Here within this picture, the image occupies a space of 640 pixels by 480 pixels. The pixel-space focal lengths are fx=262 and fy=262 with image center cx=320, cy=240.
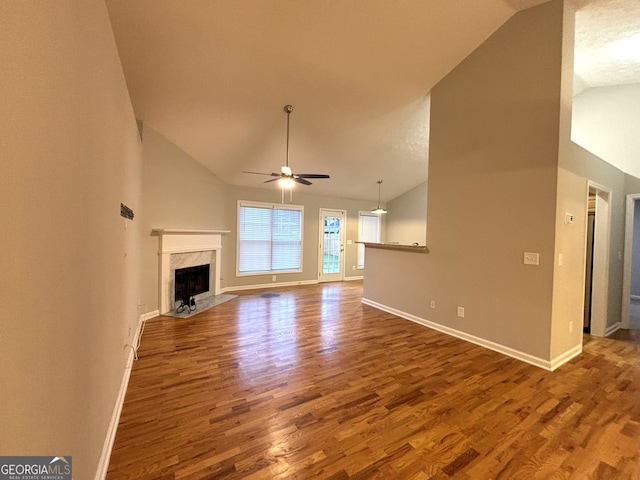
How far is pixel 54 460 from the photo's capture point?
0.91m

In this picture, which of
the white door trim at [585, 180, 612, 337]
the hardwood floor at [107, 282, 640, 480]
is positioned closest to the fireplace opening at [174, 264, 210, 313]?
the hardwood floor at [107, 282, 640, 480]

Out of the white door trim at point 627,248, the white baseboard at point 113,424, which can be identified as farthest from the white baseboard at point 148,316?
the white door trim at point 627,248

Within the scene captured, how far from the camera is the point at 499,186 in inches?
127

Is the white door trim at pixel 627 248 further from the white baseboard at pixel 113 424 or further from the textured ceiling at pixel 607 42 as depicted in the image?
the white baseboard at pixel 113 424

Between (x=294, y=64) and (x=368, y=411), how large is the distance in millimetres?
3774

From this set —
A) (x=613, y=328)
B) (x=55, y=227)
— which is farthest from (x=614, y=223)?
(x=55, y=227)

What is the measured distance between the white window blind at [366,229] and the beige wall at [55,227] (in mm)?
7453

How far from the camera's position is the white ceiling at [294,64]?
2.60m

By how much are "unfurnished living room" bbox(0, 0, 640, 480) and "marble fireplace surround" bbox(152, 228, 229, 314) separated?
0.15 ft

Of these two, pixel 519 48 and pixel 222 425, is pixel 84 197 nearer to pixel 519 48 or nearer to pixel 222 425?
pixel 222 425

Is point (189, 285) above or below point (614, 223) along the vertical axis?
below

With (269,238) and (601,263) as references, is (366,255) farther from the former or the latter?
(601,263)

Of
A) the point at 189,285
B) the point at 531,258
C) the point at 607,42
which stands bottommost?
the point at 189,285

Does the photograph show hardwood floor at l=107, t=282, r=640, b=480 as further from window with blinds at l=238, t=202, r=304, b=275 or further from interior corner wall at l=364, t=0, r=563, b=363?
window with blinds at l=238, t=202, r=304, b=275
